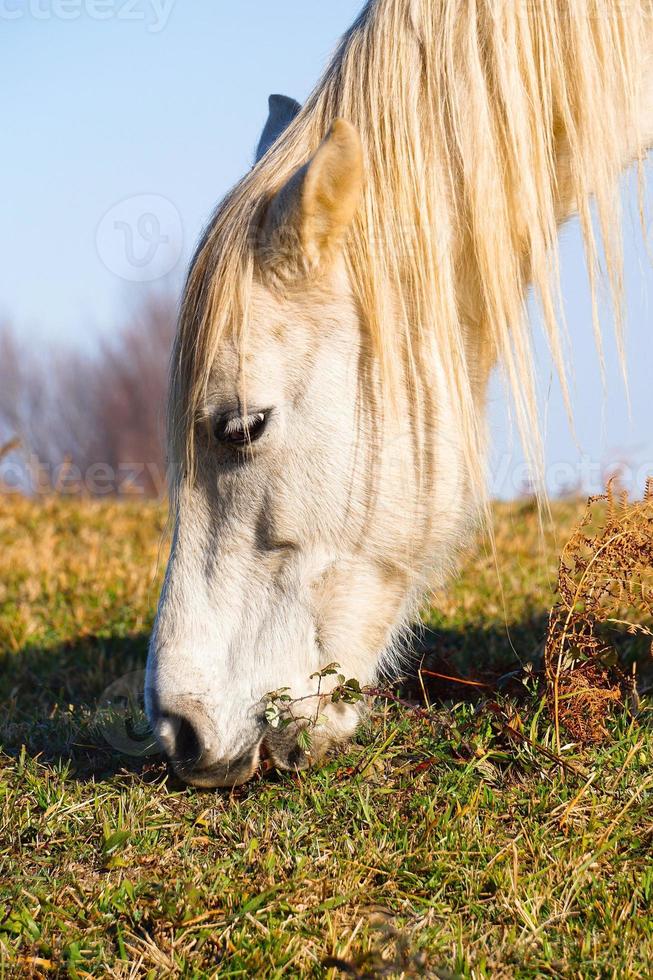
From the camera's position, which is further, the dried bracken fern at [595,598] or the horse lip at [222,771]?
the dried bracken fern at [595,598]

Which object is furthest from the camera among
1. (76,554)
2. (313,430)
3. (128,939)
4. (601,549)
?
(76,554)

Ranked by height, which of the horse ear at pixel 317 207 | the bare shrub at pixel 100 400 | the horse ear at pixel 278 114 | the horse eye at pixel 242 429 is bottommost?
the bare shrub at pixel 100 400

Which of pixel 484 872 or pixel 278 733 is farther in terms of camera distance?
pixel 278 733

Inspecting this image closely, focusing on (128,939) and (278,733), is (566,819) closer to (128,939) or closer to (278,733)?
(278,733)

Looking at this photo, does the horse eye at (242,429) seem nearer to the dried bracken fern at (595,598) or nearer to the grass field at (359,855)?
the grass field at (359,855)

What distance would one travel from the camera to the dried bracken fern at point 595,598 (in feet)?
8.18

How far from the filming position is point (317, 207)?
222cm

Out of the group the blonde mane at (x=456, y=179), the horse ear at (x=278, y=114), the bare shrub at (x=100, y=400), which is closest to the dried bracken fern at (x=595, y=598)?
the blonde mane at (x=456, y=179)

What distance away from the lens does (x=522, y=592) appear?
171 inches

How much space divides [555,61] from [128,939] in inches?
91.2

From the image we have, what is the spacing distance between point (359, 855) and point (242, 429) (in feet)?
Answer: 3.44

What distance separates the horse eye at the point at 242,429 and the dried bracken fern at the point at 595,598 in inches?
36.1

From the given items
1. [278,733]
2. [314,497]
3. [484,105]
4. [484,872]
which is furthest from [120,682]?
[484,105]

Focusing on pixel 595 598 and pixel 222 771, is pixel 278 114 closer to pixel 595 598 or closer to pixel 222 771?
pixel 595 598
